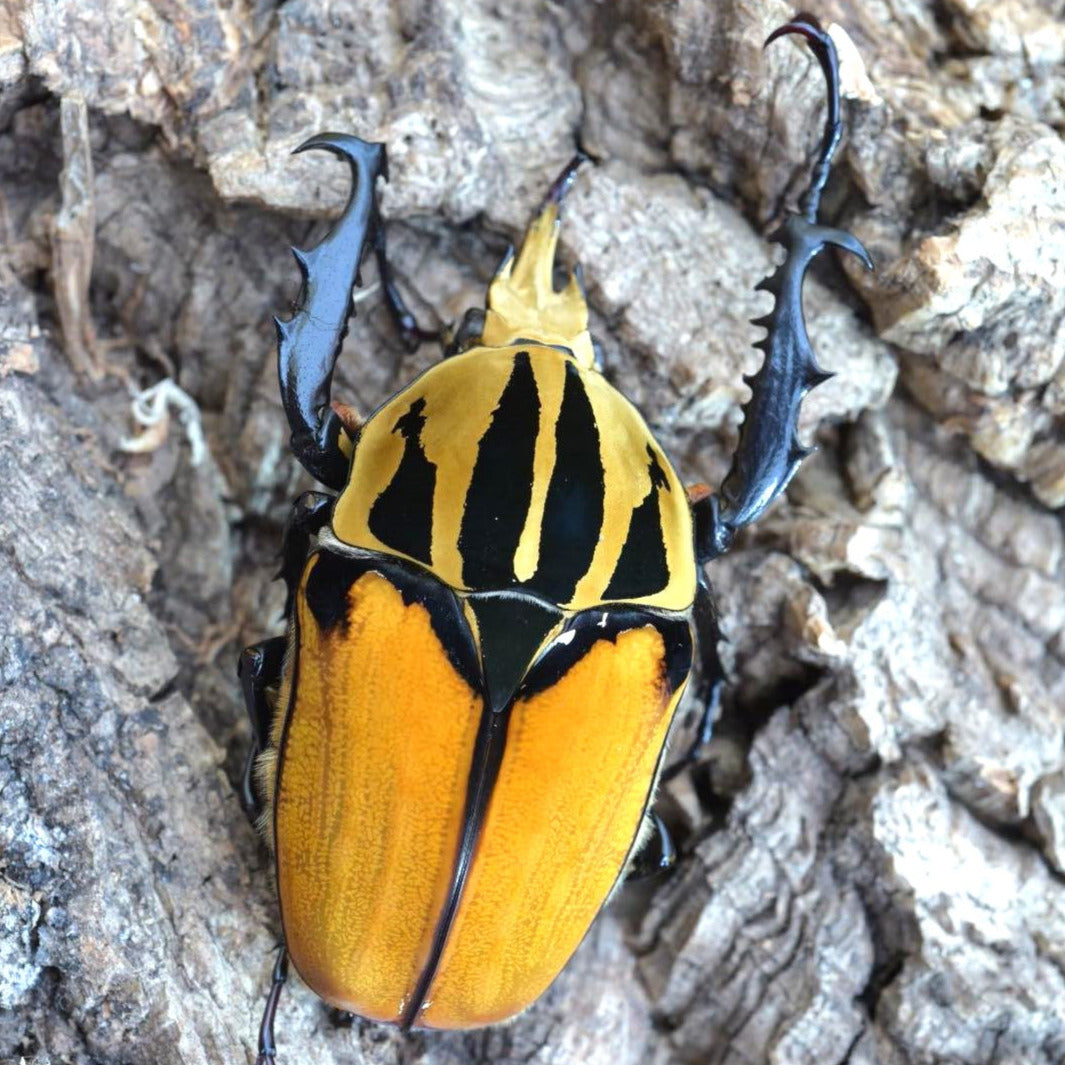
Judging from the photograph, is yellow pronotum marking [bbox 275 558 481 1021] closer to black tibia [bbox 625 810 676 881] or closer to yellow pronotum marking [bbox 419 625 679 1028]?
yellow pronotum marking [bbox 419 625 679 1028]

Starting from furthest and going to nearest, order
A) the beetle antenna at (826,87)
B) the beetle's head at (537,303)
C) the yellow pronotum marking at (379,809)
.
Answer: the beetle's head at (537,303) < the beetle antenna at (826,87) < the yellow pronotum marking at (379,809)

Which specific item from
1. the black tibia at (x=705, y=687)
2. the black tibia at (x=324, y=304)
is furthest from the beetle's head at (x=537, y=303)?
the black tibia at (x=705, y=687)

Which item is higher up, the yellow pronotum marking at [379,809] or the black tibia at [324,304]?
the black tibia at [324,304]

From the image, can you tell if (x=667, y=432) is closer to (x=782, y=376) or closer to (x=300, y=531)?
(x=782, y=376)

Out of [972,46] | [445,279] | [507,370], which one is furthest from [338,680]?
Answer: [972,46]

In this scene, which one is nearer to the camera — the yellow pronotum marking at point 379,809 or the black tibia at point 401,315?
the yellow pronotum marking at point 379,809

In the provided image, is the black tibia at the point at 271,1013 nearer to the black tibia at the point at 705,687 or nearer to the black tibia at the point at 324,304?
the black tibia at the point at 705,687

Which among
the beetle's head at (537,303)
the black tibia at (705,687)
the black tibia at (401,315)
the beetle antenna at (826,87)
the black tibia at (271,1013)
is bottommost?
the black tibia at (271,1013)
